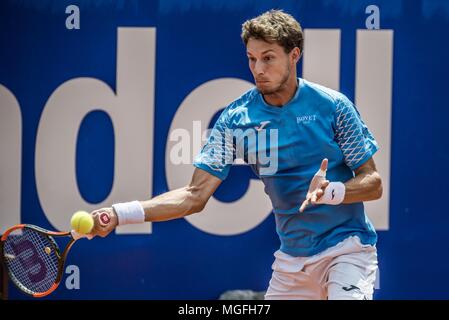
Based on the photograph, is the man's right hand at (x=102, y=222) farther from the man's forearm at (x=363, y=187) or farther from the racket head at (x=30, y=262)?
the man's forearm at (x=363, y=187)

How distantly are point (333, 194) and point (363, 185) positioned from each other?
0.66ft

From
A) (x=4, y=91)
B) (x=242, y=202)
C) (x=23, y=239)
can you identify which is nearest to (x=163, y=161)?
(x=242, y=202)

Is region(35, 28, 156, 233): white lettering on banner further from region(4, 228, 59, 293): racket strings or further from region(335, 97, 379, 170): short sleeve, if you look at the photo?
region(335, 97, 379, 170): short sleeve

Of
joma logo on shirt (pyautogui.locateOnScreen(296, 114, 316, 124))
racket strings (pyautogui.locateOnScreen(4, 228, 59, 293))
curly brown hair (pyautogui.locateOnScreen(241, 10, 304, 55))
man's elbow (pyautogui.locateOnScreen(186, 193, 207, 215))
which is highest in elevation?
curly brown hair (pyautogui.locateOnScreen(241, 10, 304, 55))

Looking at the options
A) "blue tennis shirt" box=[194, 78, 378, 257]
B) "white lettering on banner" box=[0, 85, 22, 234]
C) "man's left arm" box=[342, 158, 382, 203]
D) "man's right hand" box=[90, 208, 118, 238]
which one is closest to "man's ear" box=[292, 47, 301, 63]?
"blue tennis shirt" box=[194, 78, 378, 257]

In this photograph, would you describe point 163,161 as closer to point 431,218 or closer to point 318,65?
point 318,65

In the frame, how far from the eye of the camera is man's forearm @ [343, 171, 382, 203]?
14.9 feet

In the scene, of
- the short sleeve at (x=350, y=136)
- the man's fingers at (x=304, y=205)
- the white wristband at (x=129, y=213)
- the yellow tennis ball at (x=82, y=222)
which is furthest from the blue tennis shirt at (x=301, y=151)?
the yellow tennis ball at (x=82, y=222)

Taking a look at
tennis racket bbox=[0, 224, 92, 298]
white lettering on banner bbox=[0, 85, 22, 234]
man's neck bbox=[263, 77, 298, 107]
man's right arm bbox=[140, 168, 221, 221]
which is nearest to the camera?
man's right arm bbox=[140, 168, 221, 221]

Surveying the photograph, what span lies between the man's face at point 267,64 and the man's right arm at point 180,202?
49 cm

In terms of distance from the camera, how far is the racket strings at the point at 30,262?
15.9 feet

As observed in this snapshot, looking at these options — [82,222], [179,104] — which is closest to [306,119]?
[82,222]

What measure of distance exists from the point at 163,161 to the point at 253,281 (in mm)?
907
